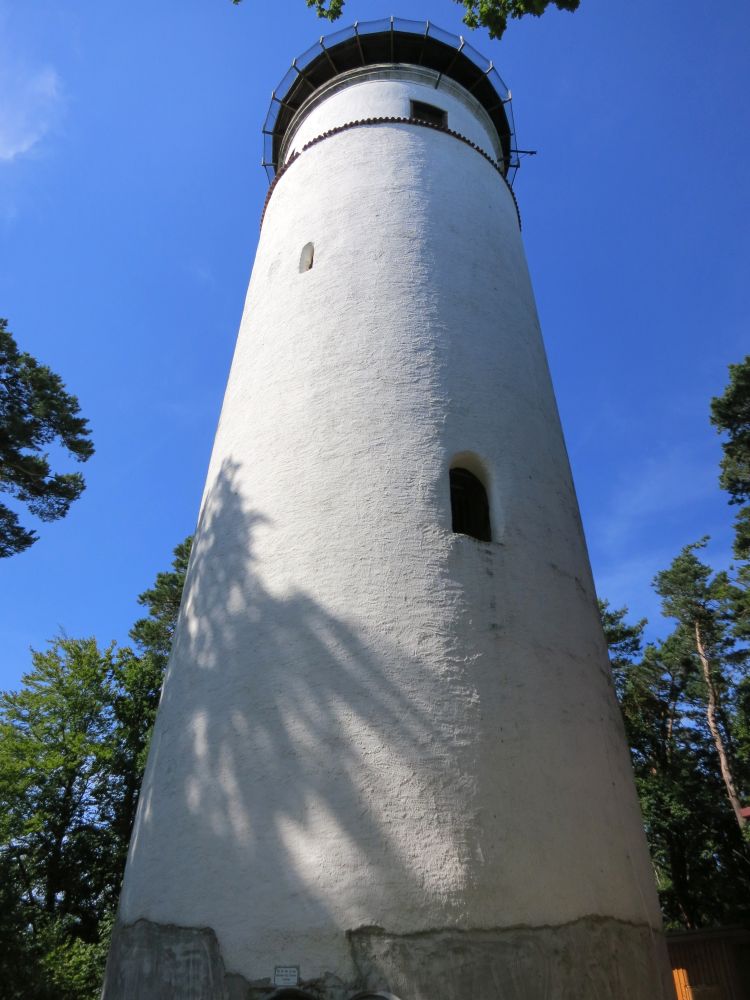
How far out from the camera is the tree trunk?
65.9ft

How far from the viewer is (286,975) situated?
432cm

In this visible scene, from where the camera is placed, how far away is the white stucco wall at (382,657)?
4.67 metres

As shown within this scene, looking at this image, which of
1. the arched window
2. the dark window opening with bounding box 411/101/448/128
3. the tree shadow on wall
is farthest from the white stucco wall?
the dark window opening with bounding box 411/101/448/128

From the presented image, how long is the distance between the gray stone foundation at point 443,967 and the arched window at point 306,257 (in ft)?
23.0

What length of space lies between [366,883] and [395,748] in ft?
2.86

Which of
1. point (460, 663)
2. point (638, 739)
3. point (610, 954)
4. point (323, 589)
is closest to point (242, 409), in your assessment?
point (323, 589)

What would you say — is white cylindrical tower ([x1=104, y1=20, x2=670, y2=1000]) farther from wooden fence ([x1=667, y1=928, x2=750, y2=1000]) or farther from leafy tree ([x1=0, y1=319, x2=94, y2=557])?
wooden fence ([x1=667, y1=928, x2=750, y2=1000])

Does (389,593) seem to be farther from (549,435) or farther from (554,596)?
(549,435)

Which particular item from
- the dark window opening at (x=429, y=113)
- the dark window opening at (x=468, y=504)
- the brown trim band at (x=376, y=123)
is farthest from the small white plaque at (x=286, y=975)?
the dark window opening at (x=429, y=113)

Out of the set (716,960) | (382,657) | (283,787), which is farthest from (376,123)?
(716,960)

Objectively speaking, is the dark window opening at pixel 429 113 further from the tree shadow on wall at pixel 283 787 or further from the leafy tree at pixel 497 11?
the tree shadow on wall at pixel 283 787

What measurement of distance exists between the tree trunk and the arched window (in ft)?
61.9

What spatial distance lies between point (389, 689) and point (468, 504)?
97.9 inches

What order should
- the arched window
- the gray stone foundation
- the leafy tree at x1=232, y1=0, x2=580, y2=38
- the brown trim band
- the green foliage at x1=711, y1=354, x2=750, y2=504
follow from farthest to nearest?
the green foliage at x1=711, y1=354, x2=750, y2=504 → the brown trim band → the arched window → the leafy tree at x1=232, y1=0, x2=580, y2=38 → the gray stone foundation
